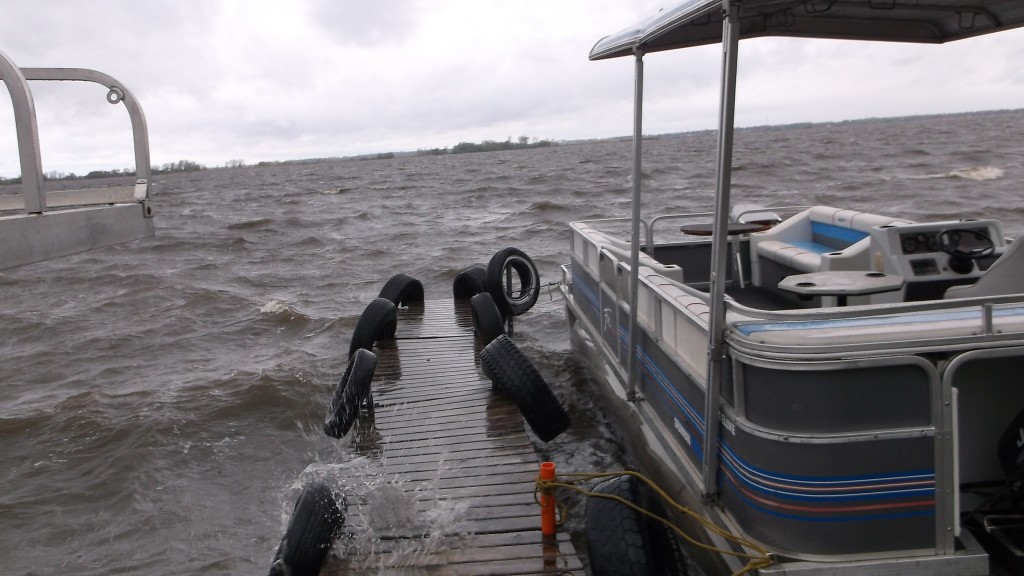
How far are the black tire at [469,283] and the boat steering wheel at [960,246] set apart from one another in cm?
586

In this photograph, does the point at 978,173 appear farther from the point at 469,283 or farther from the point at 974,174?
the point at 469,283

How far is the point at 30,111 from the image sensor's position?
2162 mm

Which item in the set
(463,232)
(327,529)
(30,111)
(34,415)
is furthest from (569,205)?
(30,111)

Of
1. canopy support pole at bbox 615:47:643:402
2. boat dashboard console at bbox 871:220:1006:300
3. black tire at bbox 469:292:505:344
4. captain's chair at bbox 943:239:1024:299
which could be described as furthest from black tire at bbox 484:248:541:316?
captain's chair at bbox 943:239:1024:299

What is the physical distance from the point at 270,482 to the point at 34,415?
4.15 metres

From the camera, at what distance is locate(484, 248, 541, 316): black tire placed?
30.8ft

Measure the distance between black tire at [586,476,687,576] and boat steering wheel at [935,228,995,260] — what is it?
2779mm

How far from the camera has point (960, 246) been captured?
5.43 m

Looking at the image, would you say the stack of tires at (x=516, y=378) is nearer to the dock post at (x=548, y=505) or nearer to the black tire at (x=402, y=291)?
the dock post at (x=548, y=505)

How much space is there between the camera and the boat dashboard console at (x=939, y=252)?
5.35 m

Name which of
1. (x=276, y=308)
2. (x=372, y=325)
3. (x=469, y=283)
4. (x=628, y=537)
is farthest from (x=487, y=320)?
(x=276, y=308)

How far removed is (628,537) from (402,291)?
21.4 ft

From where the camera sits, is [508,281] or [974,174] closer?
[508,281]

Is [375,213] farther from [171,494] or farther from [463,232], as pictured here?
[171,494]
